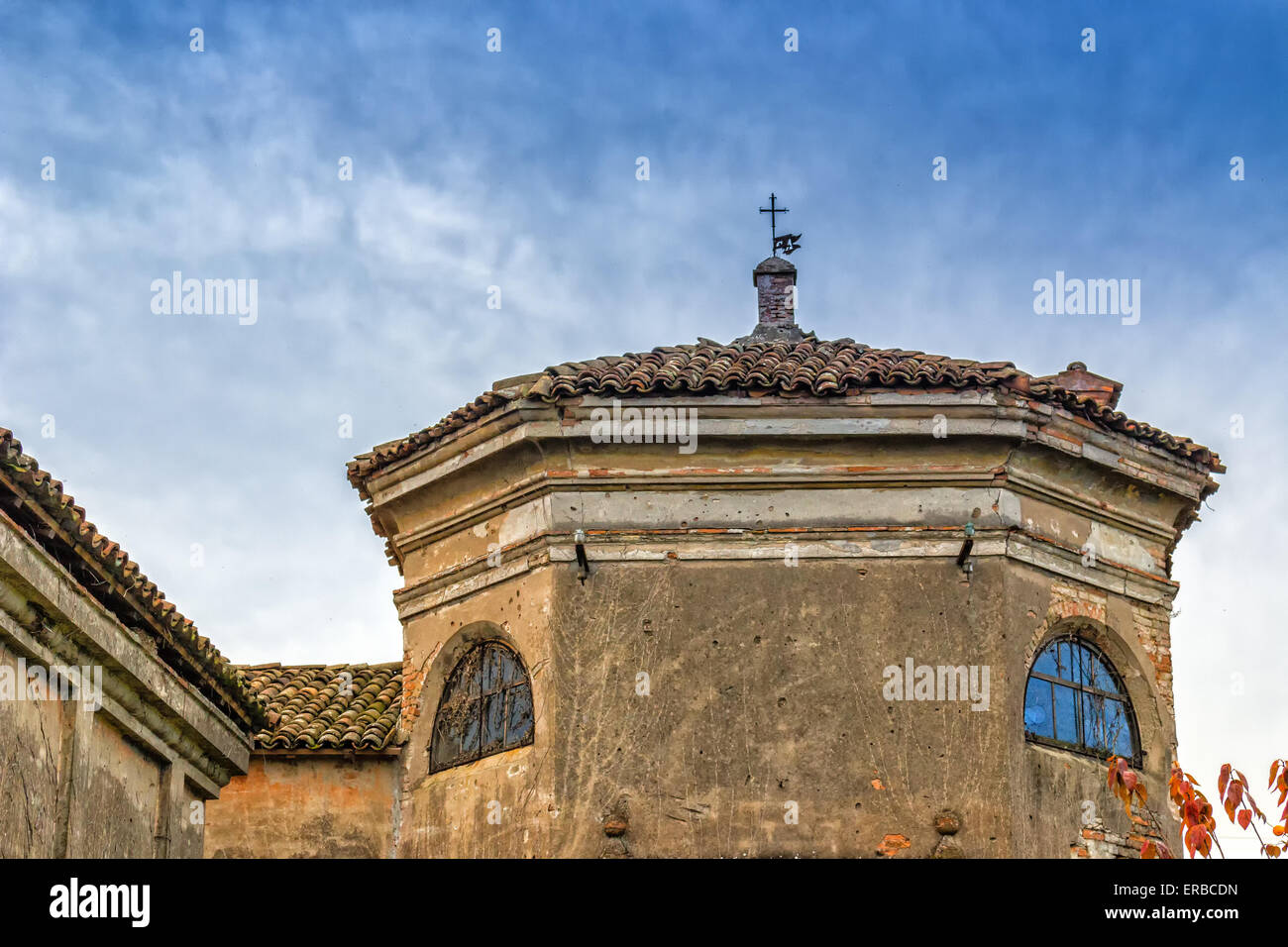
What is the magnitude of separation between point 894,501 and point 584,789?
10.6ft

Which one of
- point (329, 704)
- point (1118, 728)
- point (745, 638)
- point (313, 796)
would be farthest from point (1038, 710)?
point (329, 704)

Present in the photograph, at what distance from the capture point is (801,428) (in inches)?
541

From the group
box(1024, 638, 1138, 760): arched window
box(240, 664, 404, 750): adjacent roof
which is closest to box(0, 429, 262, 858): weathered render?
box(240, 664, 404, 750): adjacent roof

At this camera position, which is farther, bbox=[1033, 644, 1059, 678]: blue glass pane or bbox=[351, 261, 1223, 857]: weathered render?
bbox=[1033, 644, 1059, 678]: blue glass pane

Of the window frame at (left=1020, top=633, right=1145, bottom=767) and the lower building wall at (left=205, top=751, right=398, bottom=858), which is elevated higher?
the window frame at (left=1020, top=633, right=1145, bottom=767)

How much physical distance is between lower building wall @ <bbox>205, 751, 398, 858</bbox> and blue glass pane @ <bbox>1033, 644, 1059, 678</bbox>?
209 inches

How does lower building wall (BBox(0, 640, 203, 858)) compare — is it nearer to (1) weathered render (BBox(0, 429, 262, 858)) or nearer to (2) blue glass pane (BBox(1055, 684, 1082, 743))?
(1) weathered render (BBox(0, 429, 262, 858))

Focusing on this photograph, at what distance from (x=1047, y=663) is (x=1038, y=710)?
1.37ft

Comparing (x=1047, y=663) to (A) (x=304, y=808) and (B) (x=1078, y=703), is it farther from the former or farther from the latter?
(A) (x=304, y=808)

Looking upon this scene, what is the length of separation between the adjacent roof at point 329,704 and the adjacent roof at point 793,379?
7.50 ft

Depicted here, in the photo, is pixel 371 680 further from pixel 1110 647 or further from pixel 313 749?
pixel 1110 647

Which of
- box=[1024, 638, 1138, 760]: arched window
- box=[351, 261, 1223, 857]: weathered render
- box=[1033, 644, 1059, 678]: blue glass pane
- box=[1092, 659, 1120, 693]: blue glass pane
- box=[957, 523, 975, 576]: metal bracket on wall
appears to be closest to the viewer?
box=[351, 261, 1223, 857]: weathered render

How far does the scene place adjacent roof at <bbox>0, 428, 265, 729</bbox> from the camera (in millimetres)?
9719
